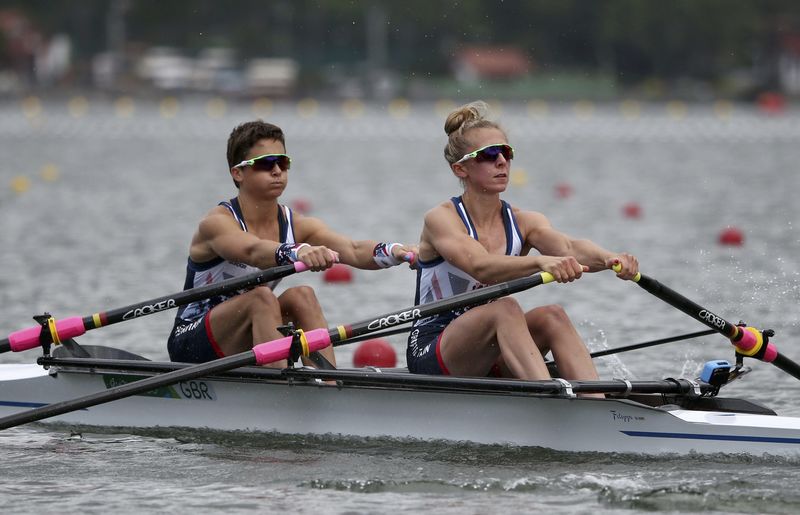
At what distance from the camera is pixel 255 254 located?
7.44 m

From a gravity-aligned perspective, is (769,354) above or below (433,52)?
below

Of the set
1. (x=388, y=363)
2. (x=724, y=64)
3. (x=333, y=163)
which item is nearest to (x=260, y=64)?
(x=724, y=64)

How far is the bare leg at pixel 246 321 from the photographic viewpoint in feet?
24.0

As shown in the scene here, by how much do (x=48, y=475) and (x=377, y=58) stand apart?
8072 cm

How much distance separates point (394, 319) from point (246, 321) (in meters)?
0.93

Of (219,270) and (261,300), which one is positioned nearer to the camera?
(261,300)

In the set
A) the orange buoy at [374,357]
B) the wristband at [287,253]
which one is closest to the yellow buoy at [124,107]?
the orange buoy at [374,357]

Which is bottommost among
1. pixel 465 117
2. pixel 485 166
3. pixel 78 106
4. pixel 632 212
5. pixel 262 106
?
pixel 485 166

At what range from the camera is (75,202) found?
75.0 feet

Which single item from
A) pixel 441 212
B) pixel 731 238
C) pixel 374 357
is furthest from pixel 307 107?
pixel 441 212

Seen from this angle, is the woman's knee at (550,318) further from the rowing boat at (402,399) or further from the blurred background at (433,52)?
the blurred background at (433,52)

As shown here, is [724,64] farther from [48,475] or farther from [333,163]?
[48,475]

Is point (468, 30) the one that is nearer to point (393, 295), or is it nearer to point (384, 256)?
point (393, 295)

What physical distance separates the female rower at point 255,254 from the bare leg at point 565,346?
1020 millimetres
